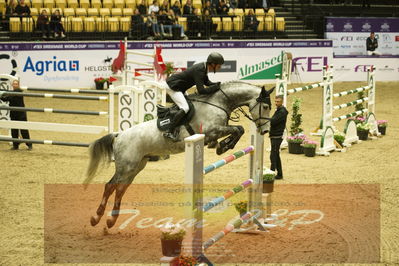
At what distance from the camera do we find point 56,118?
1792 centimetres

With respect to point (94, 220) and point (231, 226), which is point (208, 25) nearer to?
point (94, 220)

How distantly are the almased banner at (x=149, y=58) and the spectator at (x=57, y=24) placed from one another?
2.13ft

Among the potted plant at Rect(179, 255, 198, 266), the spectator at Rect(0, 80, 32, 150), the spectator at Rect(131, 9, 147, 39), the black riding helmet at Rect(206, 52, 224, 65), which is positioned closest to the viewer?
the potted plant at Rect(179, 255, 198, 266)

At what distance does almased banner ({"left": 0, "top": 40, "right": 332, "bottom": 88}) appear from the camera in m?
21.8

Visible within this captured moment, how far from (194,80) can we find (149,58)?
1435 centimetres

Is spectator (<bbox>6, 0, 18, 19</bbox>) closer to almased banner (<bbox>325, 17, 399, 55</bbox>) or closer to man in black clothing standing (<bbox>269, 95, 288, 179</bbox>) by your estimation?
almased banner (<bbox>325, 17, 399, 55</bbox>)

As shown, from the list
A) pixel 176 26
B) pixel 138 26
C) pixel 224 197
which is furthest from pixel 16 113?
pixel 176 26

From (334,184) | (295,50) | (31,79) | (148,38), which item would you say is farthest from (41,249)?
(295,50)

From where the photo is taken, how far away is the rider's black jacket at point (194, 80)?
8.41 m

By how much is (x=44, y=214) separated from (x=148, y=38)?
1494 centimetres

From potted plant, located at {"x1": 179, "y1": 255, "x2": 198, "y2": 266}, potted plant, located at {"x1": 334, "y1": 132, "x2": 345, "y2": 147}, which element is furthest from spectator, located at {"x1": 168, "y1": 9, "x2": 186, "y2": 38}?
potted plant, located at {"x1": 179, "y1": 255, "x2": 198, "y2": 266}

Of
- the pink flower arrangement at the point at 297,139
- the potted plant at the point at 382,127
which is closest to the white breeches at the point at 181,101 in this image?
the pink flower arrangement at the point at 297,139

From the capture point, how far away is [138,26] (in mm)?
23359

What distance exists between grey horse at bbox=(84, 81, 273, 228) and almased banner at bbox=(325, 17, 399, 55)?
1730 cm
